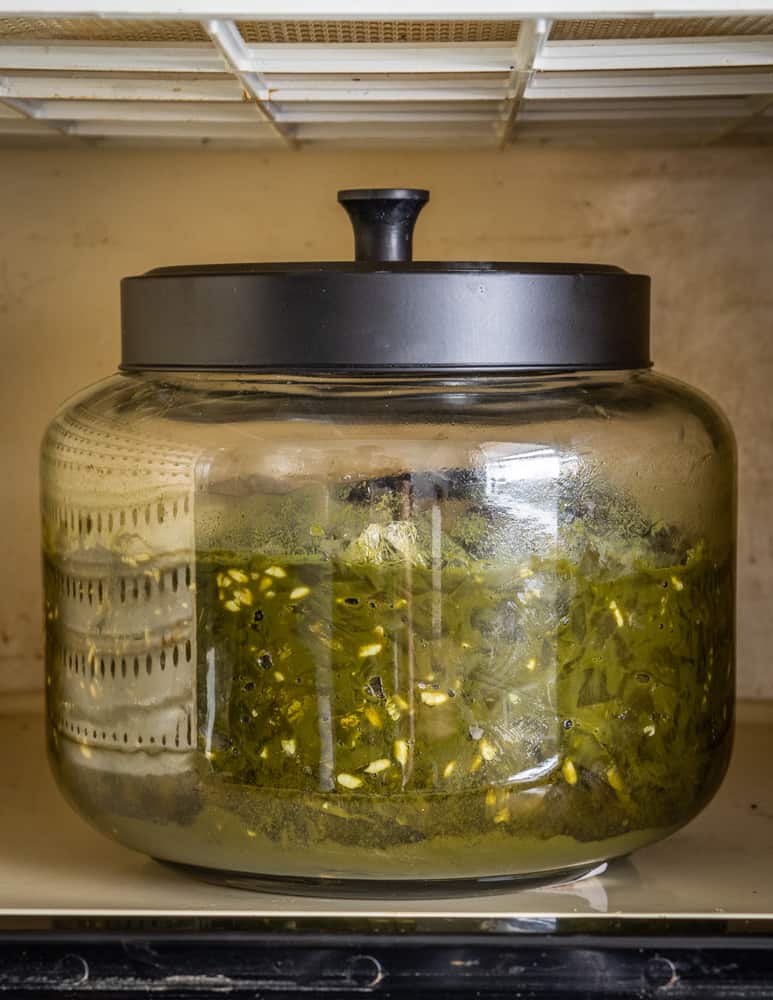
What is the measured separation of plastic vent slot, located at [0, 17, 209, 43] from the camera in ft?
2.52

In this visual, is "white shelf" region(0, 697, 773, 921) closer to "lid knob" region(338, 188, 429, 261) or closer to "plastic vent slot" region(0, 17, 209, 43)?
"lid knob" region(338, 188, 429, 261)

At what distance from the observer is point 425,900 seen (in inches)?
28.8

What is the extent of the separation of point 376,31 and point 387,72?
0.02m

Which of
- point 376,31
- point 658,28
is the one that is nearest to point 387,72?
point 376,31

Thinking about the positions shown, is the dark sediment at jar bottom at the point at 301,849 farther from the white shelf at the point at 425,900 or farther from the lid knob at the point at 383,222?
the lid knob at the point at 383,222

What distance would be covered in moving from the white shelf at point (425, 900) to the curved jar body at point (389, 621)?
0.02 m

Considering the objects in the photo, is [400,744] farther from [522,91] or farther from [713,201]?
[713,201]

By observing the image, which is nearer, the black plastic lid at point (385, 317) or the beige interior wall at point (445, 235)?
the black plastic lid at point (385, 317)

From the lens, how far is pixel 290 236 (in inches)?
43.3

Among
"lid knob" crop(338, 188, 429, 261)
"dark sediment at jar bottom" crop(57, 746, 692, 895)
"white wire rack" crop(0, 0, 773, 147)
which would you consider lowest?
"dark sediment at jar bottom" crop(57, 746, 692, 895)

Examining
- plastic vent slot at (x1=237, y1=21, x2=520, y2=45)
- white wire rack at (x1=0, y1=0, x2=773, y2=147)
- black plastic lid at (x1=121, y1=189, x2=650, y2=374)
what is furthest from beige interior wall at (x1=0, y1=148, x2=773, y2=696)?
black plastic lid at (x1=121, y1=189, x2=650, y2=374)

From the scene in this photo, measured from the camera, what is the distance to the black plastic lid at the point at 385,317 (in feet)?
2.24

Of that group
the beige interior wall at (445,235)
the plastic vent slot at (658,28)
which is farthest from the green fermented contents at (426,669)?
the beige interior wall at (445,235)

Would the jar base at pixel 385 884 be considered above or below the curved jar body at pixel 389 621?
below
